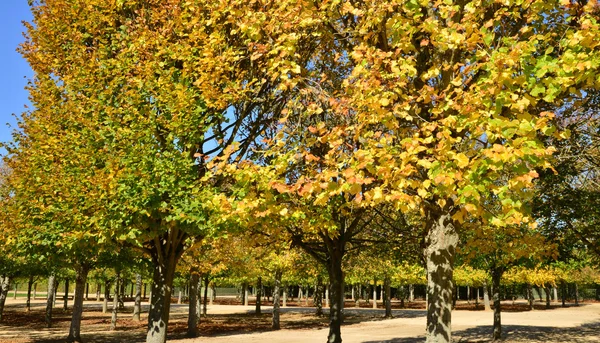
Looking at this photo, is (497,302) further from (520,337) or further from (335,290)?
(335,290)

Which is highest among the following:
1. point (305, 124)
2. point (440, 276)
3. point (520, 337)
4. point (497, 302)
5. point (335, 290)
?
point (305, 124)

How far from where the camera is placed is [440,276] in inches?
320

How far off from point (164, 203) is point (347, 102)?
4.82m

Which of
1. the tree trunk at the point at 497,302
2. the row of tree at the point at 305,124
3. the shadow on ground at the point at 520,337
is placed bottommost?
the shadow on ground at the point at 520,337

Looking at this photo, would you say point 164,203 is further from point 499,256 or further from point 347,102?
point 499,256

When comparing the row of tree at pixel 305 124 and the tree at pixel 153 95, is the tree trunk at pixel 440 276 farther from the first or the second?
the tree at pixel 153 95

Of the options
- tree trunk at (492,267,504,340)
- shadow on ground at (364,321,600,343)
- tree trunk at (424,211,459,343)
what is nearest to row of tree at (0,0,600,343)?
tree trunk at (424,211,459,343)

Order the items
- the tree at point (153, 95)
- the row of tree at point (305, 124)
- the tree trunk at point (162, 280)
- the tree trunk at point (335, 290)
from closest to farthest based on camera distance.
Answer: the row of tree at point (305, 124) → the tree at point (153, 95) → the tree trunk at point (162, 280) → the tree trunk at point (335, 290)

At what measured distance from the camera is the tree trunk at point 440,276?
7855 millimetres

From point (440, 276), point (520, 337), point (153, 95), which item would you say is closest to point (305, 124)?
point (153, 95)

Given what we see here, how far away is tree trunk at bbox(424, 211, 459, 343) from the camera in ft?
25.8

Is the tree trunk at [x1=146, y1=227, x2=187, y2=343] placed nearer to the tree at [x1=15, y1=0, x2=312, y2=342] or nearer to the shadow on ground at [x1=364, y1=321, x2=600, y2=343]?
the tree at [x1=15, y1=0, x2=312, y2=342]

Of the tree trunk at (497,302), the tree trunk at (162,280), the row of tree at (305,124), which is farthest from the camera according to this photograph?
the tree trunk at (497,302)

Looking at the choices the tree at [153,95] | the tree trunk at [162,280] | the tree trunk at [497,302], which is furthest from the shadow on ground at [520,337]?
the tree at [153,95]
